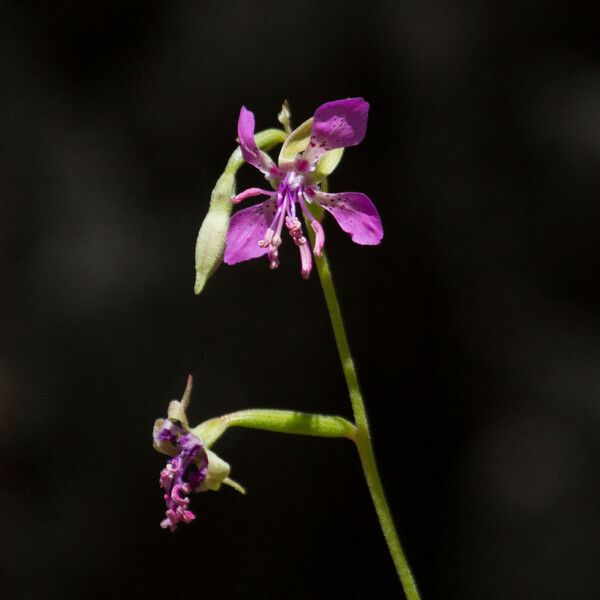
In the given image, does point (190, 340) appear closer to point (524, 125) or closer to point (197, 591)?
point (197, 591)

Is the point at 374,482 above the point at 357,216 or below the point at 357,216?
below

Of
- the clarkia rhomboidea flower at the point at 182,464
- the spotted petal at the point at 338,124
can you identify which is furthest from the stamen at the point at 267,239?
the clarkia rhomboidea flower at the point at 182,464

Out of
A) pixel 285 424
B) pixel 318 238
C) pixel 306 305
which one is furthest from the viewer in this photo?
pixel 306 305

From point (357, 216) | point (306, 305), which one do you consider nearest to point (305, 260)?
point (357, 216)

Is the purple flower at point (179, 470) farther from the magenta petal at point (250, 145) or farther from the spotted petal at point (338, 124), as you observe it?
the spotted petal at point (338, 124)

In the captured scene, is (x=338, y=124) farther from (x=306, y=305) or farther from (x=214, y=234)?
(x=306, y=305)

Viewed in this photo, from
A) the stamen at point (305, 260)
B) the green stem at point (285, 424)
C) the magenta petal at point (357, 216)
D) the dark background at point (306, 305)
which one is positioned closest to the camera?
the stamen at point (305, 260)
